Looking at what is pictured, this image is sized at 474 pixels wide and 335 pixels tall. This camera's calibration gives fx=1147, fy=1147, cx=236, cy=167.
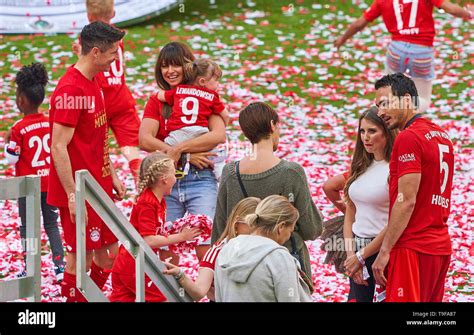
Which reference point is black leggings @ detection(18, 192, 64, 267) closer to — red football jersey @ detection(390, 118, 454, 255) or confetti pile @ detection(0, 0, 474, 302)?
confetti pile @ detection(0, 0, 474, 302)

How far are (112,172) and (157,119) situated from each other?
551mm

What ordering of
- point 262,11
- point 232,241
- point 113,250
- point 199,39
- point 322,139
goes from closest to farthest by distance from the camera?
point 232,241 → point 113,250 → point 322,139 → point 199,39 → point 262,11

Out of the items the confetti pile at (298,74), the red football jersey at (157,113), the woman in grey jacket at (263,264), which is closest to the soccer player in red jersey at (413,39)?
the confetti pile at (298,74)

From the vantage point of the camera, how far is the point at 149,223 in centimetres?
798

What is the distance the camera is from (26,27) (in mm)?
21812

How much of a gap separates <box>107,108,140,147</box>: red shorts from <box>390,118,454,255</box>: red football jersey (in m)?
3.70

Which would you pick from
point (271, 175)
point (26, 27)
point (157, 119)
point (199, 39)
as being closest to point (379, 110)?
point (271, 175)

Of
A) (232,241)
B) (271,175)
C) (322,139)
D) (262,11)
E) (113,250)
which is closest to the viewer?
(232,241)

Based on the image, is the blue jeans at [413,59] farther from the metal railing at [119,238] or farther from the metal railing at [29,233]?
the metal railing at [29,233]

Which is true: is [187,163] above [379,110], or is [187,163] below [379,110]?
below

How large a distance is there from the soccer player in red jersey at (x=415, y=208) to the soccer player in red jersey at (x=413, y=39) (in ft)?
21.7

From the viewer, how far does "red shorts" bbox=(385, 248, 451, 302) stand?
7.24m
